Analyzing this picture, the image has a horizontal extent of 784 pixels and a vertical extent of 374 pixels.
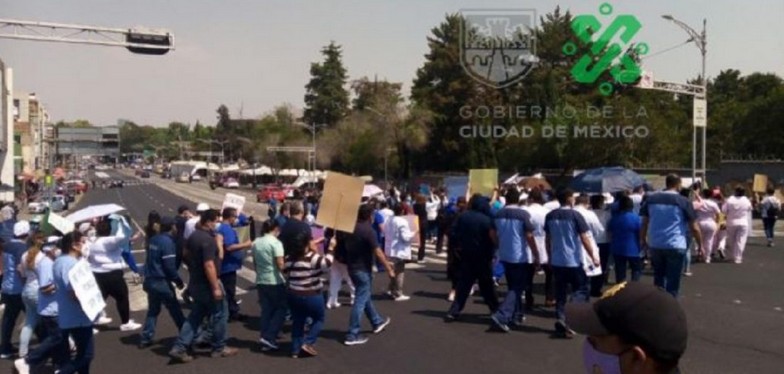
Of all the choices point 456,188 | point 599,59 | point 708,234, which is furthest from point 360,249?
point 599,59

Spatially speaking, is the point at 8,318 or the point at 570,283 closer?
the point at 8,318

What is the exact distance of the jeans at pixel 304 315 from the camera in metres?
9.01

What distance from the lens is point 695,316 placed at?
11156 mm

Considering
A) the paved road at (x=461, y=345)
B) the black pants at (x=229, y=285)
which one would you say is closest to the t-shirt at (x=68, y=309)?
the paved road at (x=461, y=345)

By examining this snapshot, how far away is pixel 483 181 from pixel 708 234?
16.3 ft

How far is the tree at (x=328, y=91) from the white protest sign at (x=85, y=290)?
93.3m

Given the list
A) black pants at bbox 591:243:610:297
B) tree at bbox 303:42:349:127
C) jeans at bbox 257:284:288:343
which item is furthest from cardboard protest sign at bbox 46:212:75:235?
tree at bbox 303:42:349:127

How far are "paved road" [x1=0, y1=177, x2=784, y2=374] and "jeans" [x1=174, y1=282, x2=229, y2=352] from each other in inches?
9.7

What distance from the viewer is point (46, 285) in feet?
27.1

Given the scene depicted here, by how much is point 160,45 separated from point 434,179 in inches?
1360

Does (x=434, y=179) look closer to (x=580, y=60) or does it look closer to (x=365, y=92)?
(x=580, y=60)

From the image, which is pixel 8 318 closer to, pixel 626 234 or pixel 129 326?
pixel 129 326

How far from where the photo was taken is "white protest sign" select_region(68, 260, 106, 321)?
24.7 feet

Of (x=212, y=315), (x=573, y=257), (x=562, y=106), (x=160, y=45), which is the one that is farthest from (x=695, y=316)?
(x=562, y=106)
